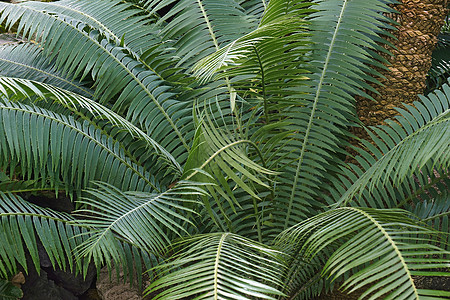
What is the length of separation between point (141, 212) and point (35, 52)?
148cm

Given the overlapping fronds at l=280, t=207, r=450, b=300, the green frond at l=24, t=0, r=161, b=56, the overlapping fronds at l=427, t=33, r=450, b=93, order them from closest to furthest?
the overlapping fronds at l=280, t=207, r=450, b=300
the green frond at l=24, t=0, r=161, b=56
the overlapping fronds at l=427, t=33, r=450, b=93

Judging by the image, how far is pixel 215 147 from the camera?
1.58 meters

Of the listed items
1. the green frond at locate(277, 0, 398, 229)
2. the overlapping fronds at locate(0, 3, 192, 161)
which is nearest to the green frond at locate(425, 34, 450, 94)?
the green frond at locate(277, 0, 398, 229)

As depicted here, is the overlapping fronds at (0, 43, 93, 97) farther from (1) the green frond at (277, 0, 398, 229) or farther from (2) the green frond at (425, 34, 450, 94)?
(2) the green frond at (425, 34, 450, 94)

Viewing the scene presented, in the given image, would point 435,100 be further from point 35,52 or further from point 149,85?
point 35,52

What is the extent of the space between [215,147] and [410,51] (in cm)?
108

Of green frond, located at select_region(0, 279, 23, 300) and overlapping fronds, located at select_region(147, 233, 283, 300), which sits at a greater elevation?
overlapping fronds, located at select_region(147, 233, 283, 300)

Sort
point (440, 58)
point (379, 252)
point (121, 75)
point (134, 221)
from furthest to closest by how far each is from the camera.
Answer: point (440, 58)
point (121, 75)
point (134, 221)
point (379, 252)

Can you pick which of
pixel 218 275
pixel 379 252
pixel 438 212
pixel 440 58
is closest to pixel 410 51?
pixel 438 212

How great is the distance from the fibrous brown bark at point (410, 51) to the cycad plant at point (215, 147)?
88 millimetres

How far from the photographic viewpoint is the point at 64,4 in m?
2.46

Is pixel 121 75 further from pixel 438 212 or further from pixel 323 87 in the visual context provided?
pixel 438 212

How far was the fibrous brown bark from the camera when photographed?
203 cm

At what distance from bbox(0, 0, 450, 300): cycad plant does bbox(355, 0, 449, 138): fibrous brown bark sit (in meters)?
0.09
